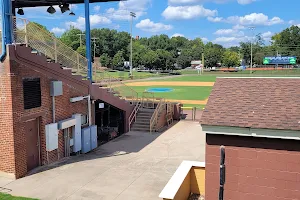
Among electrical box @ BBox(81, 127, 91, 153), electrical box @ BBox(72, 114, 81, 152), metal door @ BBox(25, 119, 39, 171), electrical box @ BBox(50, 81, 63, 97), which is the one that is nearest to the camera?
metal door @ BBox(25, 119, 39, 171)

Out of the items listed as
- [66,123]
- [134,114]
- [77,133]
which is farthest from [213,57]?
[66,123]

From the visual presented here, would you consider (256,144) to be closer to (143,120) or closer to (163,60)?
(143,120)

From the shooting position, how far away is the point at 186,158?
15.9 metres

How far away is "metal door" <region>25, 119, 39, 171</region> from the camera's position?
13.5m

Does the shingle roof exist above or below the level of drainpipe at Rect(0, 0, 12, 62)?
below

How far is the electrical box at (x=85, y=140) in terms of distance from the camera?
1689 cm

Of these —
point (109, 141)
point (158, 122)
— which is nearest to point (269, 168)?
point (109, 141)

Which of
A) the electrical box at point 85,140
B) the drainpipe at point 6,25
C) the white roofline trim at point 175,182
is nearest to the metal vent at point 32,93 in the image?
the drainpipe at point 6,25

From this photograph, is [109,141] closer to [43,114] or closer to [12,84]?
[43,114]

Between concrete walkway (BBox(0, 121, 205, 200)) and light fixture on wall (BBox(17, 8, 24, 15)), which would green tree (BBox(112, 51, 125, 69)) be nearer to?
light fixture on wall (BBox(17, 8, 24, 15))

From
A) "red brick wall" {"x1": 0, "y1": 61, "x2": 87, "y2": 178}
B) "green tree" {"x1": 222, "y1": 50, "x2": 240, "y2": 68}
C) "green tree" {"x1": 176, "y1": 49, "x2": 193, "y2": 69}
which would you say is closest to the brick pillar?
"red brick wall" {"x1": 0, "y1": 61, "x2": 87, "y2": 178}

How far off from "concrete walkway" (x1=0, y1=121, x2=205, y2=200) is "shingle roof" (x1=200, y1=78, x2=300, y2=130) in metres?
4.15

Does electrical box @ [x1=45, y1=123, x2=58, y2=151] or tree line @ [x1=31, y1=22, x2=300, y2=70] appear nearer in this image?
electrical box @ [x1=45, y1=123, x2=58, y2=151]

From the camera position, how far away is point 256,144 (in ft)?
26.9
